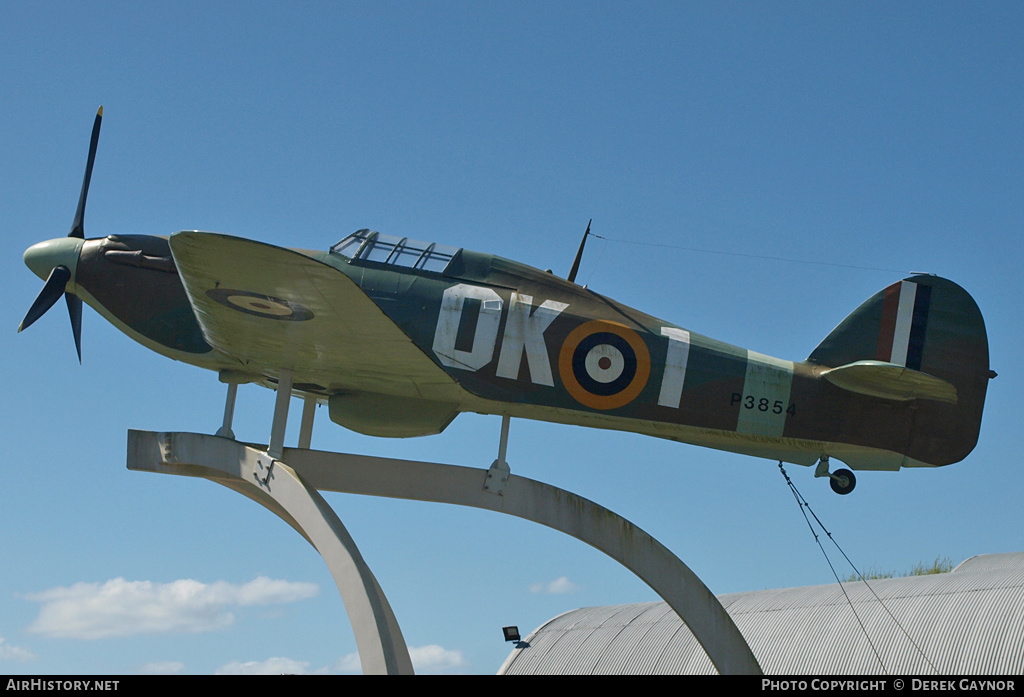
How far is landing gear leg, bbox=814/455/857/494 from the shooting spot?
12.8 meters

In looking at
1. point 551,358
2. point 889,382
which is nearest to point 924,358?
point 889,382

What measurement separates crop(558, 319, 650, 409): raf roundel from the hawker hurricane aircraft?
0.06ft

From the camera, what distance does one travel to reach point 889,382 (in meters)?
12.3

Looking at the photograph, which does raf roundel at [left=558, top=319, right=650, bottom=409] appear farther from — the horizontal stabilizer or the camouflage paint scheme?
the horizontal stabilizer

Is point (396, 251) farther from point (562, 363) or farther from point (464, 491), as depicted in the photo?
point (464, 491)

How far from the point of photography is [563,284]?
42.8ft

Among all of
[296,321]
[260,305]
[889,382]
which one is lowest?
[889,382]

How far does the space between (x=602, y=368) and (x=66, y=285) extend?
7271 millimetres

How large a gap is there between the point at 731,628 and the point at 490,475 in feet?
11.7

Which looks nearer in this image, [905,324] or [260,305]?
[260,305]

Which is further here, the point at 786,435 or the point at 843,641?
the point at 843,641

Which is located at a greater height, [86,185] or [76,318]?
[86,185]
